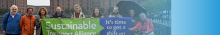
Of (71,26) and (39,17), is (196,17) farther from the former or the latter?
(39,17)

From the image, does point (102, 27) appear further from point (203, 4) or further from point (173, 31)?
point (203, 4)

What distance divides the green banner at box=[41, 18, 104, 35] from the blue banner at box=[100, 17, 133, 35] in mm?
158

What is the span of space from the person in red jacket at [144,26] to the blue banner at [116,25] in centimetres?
27

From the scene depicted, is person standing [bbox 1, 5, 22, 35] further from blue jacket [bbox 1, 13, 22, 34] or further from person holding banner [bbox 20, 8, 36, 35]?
person holding banner [bbox 20, 8, 36, 35]

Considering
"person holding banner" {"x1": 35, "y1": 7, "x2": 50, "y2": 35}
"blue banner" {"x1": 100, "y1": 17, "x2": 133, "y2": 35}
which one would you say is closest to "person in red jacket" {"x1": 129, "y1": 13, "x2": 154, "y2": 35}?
"blue banner" {"x1": 100, "y1": 17, "x2": 133, "y2": 35}

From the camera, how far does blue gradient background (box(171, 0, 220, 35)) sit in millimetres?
4793

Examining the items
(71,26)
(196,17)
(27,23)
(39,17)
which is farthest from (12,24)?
(196,17)

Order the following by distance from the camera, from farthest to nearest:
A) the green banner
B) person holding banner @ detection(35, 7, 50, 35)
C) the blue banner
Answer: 1. the blue banner
2. the green banner
3. person holding banner @ detection(35, 7, 50, 35)

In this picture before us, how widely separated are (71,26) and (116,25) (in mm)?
1382

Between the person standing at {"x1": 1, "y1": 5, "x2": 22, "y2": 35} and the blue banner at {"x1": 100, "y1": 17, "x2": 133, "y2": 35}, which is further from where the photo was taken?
the blue banner at {"x1": 100, "y1": 17, "x2": 133, "y2": 35}

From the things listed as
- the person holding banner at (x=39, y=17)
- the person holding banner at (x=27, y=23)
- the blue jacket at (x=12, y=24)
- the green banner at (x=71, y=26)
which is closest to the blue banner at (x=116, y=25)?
the green banner at (x=71, y=26)

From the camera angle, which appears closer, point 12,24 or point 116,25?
point 12,24

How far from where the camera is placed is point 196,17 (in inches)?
197

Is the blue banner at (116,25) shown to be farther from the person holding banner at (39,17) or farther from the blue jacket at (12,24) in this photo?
the blue jacket at (12,24)
